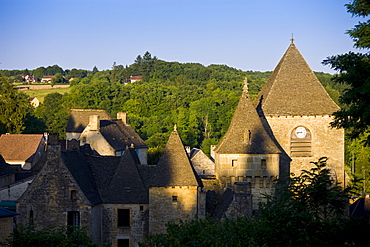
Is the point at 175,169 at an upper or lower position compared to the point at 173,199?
upper

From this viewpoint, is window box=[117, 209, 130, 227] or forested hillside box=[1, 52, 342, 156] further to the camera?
forested hillside box=[1, 52, 342, 156]

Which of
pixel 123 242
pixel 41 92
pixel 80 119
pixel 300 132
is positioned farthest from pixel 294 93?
pixel 41 92

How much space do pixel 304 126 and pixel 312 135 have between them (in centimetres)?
83

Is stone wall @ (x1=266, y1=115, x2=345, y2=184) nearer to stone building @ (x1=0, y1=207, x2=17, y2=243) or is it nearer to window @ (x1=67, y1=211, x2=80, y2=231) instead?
window @ (x1=67, y1=211, x2=80, y2=231)

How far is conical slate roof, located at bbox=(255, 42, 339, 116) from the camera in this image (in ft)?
149

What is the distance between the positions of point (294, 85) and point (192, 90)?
362 ft

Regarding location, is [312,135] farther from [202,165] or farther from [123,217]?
[123,217]

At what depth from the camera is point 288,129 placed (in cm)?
4538

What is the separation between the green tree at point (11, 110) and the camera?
85.0 m

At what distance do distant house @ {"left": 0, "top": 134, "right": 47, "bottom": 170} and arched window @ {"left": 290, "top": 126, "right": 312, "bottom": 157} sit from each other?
34.3 metres

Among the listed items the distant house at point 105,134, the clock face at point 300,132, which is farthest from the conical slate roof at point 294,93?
the distant house at point 105,134

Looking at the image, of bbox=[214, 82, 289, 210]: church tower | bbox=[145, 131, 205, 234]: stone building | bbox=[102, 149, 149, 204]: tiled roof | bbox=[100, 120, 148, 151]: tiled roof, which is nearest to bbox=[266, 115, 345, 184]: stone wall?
bbox=[214, 82, 289, 210]: church tower

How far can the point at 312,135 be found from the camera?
45375mm

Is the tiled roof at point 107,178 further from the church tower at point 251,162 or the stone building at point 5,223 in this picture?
the church tower at point 251,162
